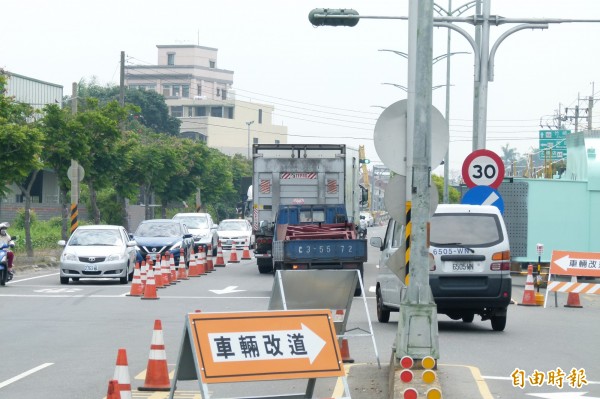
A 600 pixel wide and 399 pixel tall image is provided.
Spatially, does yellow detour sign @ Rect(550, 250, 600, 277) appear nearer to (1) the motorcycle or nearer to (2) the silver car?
(2) the silver car

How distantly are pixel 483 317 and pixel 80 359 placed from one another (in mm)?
7085

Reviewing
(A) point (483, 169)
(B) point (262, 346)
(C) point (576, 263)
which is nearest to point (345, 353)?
(B) point (262, 346)

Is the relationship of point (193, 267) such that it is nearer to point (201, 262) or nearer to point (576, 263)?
point (201, 262)

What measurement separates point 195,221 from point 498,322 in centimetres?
2915

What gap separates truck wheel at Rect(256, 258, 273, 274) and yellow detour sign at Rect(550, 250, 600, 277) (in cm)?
1149

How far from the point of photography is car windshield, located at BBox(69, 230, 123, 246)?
30984mm

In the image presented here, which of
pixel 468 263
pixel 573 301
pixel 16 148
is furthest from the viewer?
pixel 16 148

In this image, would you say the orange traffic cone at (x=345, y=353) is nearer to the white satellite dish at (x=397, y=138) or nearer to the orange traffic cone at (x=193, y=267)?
the white satellite dish at (x=397, y=138)

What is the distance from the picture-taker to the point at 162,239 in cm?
3731

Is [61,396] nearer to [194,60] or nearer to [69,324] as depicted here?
[69,324]

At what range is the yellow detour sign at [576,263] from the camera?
Result: 986 inches

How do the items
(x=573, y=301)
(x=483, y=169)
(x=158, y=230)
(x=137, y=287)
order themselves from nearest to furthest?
(x=483, y=169) → (x=573, y=301) → (x=137, y=287) → (x=158, y=230)

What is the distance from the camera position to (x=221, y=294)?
27000 mm

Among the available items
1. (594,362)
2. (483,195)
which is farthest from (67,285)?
(594,362)
